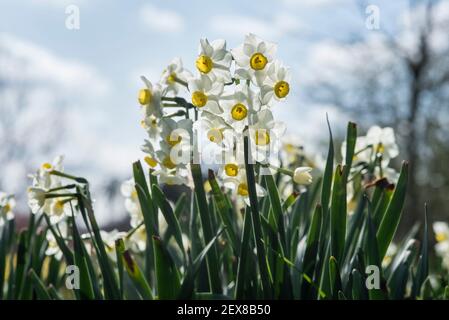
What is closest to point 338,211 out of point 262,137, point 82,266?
point 262,137

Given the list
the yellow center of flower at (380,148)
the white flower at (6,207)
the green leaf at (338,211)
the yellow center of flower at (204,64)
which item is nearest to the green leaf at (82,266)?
the white flower at (6,207)

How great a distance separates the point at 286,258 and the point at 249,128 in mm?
447

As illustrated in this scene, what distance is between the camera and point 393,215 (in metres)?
1.58

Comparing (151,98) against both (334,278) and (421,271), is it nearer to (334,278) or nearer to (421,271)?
(334,278)

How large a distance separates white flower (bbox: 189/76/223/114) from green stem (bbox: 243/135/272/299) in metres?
0.11

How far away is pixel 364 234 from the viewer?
1745mm

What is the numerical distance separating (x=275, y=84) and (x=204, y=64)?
0.54ft

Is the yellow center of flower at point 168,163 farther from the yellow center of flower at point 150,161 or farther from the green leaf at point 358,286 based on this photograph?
the green leaf at point 358,286

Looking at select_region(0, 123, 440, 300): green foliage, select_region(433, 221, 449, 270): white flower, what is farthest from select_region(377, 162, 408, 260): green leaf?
select_region(433, 221, 449, 270): white flower

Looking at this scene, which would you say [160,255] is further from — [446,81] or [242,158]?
[446,81]

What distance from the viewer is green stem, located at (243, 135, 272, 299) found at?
4.20ft

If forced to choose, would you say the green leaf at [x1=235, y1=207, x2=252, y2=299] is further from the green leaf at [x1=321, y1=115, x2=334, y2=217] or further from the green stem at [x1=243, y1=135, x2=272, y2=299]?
the green leaf at [x1=321, y1=115, x2=334, y2=217]

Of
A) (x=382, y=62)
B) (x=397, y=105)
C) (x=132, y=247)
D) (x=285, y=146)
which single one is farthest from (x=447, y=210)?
(x=132, y=247)

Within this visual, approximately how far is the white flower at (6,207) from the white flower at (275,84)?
40.2 inches
